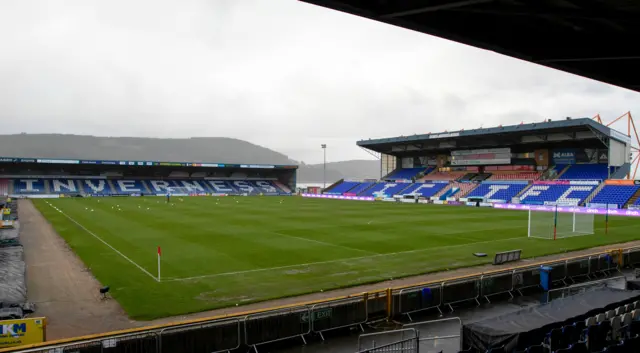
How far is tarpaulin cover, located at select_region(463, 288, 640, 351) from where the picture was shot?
27.7ft

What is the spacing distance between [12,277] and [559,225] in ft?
109

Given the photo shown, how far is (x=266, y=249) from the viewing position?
2445 cm

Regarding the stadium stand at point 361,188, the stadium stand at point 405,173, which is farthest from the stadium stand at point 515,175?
the stadium stand at point 361,188

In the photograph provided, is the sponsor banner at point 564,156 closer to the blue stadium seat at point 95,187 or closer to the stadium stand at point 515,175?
the stadium stand at point 515,175

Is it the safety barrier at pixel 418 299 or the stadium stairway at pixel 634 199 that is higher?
the stadium stairway at pixel 634 199

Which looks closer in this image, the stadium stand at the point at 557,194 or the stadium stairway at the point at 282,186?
the stadium stand at the point at 557,194

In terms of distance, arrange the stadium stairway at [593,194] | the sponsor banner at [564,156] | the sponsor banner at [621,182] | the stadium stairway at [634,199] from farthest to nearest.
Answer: the sponsor banner at [564,156], the sponsor banner at [621,182], the stadium stairway at [593,194], the stadium stairway at [634,199]

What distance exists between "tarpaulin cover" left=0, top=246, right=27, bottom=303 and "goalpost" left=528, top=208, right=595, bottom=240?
27.9 metres

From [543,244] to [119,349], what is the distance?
2443cm

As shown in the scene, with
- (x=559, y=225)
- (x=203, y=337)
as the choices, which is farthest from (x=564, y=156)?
(x=203, y=337)

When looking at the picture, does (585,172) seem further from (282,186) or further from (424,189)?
(282,186)

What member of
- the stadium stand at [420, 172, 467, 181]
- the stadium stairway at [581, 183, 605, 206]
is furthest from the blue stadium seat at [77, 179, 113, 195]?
the stadium stairway at [581, 183, 605, 206]

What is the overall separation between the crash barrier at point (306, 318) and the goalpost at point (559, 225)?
14116 millimetres

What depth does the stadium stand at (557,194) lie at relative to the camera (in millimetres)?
55094
